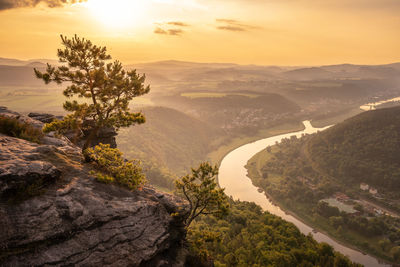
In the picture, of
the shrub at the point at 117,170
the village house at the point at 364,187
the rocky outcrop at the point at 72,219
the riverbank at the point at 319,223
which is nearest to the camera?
the rocky outcrop at the point at 72,219

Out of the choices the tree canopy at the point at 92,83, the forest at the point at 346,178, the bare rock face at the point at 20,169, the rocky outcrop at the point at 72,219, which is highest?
the tree canopy at the point at 92,83

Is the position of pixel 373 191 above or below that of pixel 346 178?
below

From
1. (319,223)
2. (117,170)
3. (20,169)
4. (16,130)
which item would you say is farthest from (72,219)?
(319,223)

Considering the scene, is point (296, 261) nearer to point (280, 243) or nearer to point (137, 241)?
point (280, 243)

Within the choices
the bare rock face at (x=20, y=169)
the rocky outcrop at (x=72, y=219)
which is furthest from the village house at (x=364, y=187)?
the bare rock face at (x=20, y=169)

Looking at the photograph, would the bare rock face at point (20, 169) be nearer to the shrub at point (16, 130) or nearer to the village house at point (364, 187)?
the shrub at point (16, 130)

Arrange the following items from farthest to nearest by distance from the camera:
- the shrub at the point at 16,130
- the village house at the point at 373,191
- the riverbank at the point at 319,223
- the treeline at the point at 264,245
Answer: the village house at the point at 373,191 → the riverbank at the point at 319,223 → the treeline at the point at 264,245 → the shrub at the point at 16,130

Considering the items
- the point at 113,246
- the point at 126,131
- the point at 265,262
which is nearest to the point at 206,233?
the point at 113,246

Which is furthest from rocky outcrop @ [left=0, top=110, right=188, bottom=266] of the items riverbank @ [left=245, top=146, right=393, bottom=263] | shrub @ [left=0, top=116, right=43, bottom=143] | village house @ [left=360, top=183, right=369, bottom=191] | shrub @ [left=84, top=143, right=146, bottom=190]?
village house @ [left=360, top=183, right=369, bottom=191]

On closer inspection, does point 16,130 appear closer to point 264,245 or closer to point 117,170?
point 117,170
